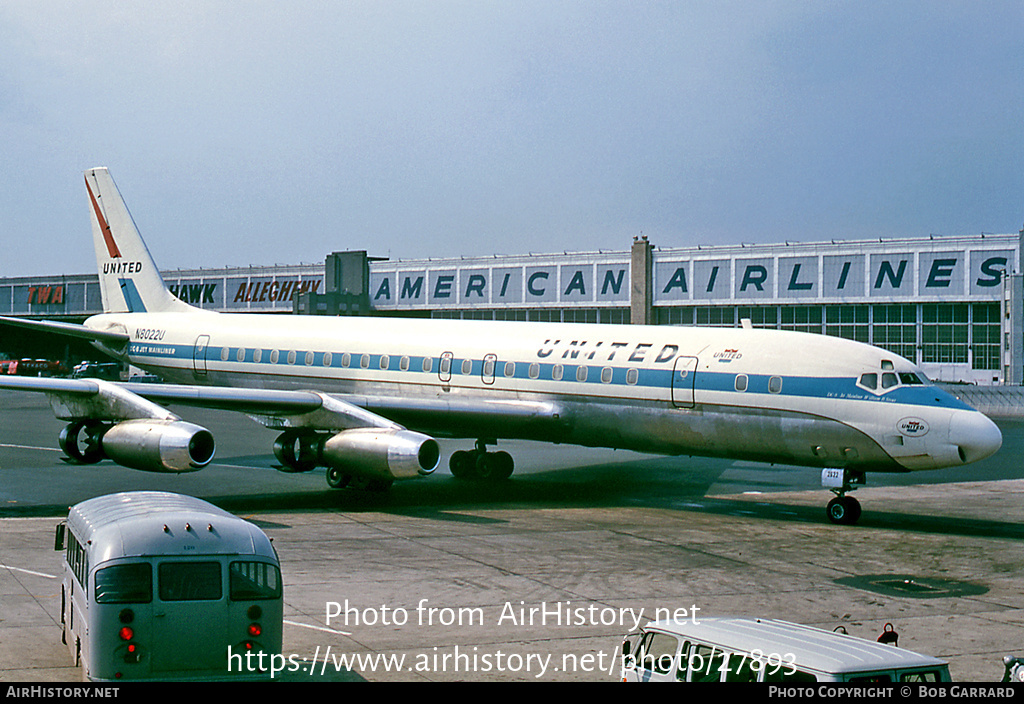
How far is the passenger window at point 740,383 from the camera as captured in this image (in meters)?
25.9

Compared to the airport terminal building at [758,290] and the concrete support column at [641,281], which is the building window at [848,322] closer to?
the airport terminal building at [758,290]

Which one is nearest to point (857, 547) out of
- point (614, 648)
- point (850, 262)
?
point (614, 648)

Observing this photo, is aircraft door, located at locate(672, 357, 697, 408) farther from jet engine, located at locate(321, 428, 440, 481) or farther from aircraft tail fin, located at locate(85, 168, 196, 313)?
aircraft tail fin, located at locate(85, 168, 196, 313)

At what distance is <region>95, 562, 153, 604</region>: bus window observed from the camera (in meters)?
11.3

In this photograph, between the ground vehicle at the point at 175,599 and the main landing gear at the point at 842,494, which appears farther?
the main landing gear at the point at 842,494

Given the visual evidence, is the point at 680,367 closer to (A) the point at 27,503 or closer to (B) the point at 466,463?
(B) the point at 466,463

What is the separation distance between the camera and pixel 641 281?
75.6 meters

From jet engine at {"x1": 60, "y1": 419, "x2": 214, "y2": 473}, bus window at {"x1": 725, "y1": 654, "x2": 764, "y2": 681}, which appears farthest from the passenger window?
bus window at {"x1": 725, "y1": 654, "x2": 764, "y2": 681}

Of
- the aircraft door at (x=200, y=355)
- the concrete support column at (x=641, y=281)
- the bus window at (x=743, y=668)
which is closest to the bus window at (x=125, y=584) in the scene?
the bus window at (x=743, y=668)

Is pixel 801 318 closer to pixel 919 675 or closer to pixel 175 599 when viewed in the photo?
pixel 919 675

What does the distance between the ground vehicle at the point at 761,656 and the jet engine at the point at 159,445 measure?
15.5 metres

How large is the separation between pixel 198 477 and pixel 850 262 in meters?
50.9
